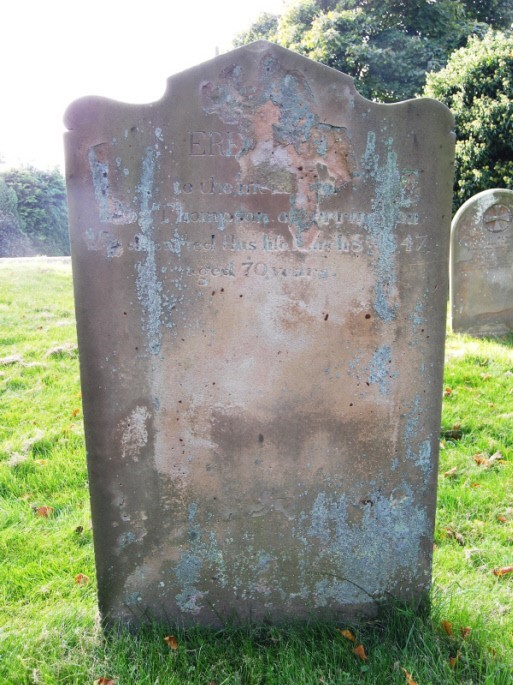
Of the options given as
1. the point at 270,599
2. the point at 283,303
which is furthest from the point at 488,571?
the point at 283,303

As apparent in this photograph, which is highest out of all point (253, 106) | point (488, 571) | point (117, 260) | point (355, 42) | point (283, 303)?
point (355, 42)

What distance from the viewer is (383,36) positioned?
16.9 meters

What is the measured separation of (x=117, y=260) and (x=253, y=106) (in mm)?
786

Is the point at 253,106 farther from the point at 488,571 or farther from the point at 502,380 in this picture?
the point at 502,380

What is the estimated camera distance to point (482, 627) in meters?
2.32

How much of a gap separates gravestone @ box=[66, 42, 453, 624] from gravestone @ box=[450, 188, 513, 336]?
5106 mm

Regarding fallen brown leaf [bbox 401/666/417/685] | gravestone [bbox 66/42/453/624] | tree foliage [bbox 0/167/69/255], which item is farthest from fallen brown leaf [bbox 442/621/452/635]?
tree foliage [bbox 0/167/69/255]

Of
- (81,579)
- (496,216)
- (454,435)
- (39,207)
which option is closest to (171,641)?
(81,579)

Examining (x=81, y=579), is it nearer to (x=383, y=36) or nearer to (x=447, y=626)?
(x=447, y=626)

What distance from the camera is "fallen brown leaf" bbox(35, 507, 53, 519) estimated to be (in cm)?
329

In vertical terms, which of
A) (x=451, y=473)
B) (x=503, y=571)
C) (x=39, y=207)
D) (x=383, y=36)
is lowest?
(x=503, y=571)

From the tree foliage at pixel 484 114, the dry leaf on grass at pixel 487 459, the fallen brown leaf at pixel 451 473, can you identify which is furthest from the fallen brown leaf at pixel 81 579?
the tree foliage at pixel 484 114

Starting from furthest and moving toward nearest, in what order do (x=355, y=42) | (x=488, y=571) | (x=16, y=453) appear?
1. (x=355, y=42)
2. (x=16, y=453)
3. (x=488, y=571)

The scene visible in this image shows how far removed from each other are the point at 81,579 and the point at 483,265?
20.1 feet
